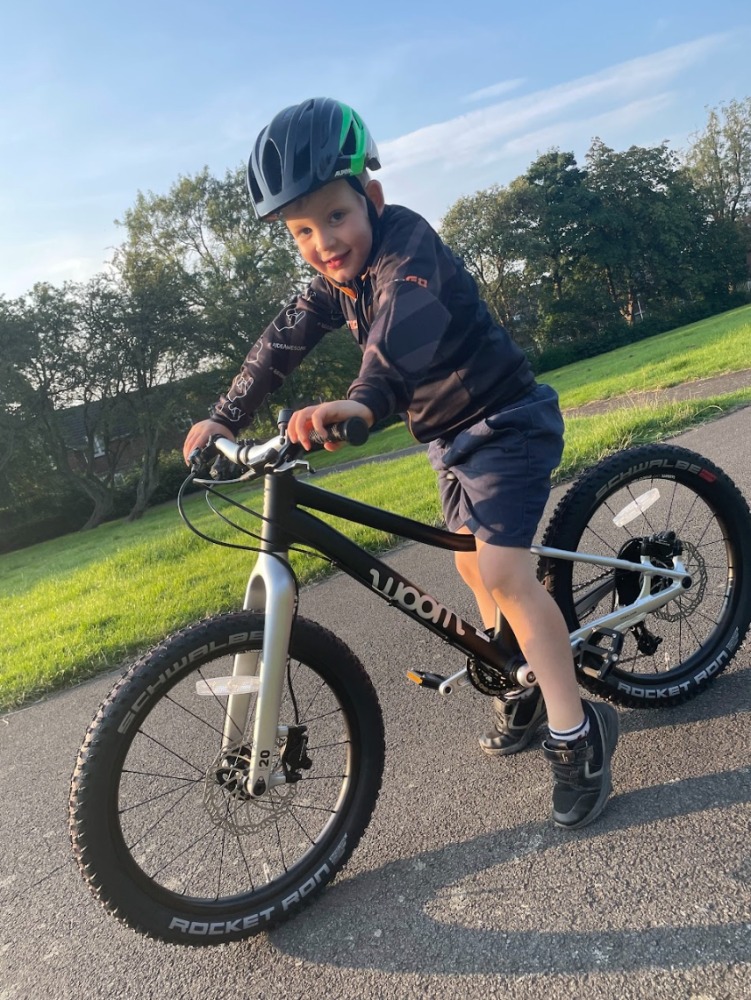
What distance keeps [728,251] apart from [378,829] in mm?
63037

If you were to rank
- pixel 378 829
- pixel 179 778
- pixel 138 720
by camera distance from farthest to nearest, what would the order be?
pixel 179 778
pixel 378 829
pixel 138 720

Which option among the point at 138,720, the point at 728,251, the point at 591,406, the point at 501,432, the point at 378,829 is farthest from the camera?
the point at 728,251

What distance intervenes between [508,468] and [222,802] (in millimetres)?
1372

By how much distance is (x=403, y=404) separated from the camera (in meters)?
1.93

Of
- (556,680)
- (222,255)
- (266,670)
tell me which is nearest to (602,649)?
(556,680)

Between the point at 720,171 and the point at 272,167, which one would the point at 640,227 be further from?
the point at 272,167

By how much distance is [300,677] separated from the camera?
2.09 m

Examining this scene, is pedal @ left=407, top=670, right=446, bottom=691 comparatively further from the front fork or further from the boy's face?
the boy's face

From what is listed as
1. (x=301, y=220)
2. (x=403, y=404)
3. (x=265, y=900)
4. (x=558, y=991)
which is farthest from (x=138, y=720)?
(x=301, y=220)

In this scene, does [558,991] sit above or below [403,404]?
below

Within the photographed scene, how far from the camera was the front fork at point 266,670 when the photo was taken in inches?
79.0

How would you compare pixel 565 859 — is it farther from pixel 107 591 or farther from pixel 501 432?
pixel 107 591

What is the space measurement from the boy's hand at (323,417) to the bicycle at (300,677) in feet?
0.11

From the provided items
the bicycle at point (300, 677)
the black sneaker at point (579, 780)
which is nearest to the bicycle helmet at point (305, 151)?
the bicycle at point (300, 677)
